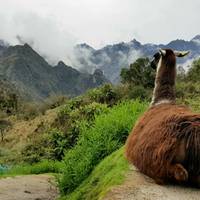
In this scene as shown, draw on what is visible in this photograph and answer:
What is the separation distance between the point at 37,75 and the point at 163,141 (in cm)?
16253

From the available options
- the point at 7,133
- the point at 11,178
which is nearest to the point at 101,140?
the point at 11,178

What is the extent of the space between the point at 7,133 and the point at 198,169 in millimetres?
37562

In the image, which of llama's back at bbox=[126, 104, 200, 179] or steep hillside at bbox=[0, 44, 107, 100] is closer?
llama's back at bbox=[126, 104, 200, 179]

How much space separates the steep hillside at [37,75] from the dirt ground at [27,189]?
395ft

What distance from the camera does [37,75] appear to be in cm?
16700

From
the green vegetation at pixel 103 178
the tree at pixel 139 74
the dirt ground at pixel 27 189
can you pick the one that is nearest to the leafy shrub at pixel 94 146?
the green vegetation at pixel 103 178

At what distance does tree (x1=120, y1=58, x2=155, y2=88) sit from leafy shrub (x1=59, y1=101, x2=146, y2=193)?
2830cm

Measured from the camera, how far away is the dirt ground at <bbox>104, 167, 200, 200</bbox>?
5488 millimetres

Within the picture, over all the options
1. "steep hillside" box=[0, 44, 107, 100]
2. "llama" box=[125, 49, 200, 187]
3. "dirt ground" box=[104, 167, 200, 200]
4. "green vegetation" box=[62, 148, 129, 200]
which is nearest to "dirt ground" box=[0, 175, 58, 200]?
"green vegetation" box=[62, 148, 129, 200]

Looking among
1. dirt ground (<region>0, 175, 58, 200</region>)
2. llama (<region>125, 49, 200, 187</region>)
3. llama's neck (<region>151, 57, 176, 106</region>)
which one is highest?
llama's neck (<region>151, 57, 176, 106</region>)

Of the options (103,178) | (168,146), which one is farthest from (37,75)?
(168,146)

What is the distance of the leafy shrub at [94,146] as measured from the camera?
8.66m

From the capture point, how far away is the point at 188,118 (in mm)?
5930

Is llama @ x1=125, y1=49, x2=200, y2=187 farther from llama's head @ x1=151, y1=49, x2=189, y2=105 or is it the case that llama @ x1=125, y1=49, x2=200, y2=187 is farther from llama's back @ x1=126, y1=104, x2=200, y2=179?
llama's head @ x1=151, y1=49, x2=189, y2=105
